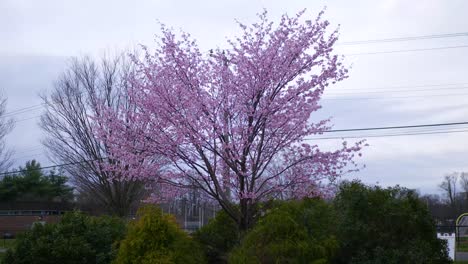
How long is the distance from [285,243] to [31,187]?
50.8 metres

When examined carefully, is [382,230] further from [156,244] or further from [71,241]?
[71,241]

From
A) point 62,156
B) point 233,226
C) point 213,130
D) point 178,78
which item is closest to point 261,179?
point 233,226

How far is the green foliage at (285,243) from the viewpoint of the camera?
943cm

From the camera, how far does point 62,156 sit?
81.6 ft

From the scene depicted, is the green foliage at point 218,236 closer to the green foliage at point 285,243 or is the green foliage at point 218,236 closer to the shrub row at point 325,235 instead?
the shrub row at point 325,235

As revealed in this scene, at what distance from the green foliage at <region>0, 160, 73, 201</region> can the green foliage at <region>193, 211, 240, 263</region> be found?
44184 mm

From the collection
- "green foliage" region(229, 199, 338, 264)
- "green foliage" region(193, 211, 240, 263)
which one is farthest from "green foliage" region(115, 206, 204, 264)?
"green foliage" region(193, 211, 240, 263)

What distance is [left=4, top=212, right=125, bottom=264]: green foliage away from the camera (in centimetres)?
1264

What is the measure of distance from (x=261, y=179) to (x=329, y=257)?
3.33 meters

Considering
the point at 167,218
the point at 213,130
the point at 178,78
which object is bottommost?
the point at 167,218

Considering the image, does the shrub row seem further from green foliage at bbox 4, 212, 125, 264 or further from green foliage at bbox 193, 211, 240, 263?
green foliage at bbox 4, 212, 125, 264

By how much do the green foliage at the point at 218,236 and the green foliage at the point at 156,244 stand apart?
116cm

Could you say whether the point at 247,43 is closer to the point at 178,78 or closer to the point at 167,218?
the point at 178,78

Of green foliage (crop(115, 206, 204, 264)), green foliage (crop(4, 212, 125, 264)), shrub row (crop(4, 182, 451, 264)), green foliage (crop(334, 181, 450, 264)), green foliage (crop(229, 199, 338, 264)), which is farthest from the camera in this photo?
green foliage (crop(4, 212, 125, 264))
